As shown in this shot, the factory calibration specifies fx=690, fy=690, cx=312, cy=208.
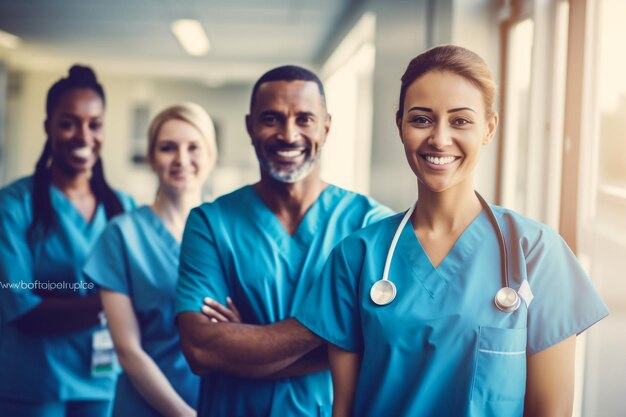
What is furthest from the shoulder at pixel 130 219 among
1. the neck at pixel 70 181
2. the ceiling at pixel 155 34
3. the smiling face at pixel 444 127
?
the smiling face at pixel 444 127

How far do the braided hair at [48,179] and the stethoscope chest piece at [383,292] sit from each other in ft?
3.63

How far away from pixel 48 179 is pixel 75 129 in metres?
0.17

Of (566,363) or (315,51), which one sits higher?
(315,51)

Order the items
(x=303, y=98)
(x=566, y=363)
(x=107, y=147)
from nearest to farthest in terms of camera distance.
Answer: (x=566, y=363)
(x=303, y=98)
(x=107, y=147)

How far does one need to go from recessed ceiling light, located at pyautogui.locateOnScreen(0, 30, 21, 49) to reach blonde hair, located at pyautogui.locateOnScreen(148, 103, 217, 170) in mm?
503

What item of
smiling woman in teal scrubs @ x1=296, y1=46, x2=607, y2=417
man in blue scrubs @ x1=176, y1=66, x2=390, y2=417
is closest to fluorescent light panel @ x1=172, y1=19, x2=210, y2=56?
man in blue scrubs @ x1=176, y1=66, x2=390, y2=417

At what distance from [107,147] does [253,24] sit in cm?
57

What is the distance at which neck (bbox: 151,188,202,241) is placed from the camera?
1.91 m

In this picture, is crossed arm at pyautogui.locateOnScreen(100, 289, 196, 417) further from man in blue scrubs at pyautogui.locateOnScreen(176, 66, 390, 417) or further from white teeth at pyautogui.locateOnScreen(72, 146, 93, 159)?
white teeth at pyautogui.locateOnScreen(72, 146, 93, 159)

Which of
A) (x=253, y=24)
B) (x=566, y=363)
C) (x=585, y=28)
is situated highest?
(x=253, y=24)

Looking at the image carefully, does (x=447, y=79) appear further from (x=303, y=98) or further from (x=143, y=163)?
(x=143, y=163)

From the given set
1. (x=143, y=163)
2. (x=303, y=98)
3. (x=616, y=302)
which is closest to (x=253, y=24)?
(x=143, y=163)

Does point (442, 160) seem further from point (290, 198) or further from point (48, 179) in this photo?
point (48, 179)

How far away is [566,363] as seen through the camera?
107 cm
